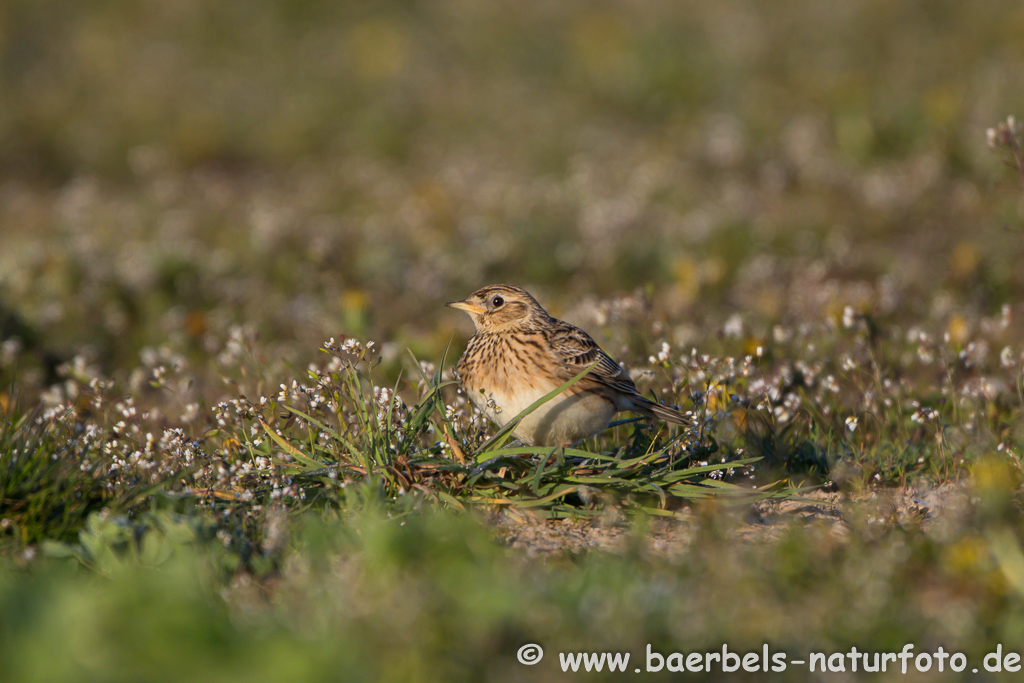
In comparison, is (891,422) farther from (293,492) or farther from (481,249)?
(481,249)

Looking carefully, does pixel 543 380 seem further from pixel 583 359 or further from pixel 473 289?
pixel 473 289

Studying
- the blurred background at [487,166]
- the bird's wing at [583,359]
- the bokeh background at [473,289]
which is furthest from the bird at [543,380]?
the blurred background at [487,166]

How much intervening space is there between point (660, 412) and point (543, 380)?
59 cm

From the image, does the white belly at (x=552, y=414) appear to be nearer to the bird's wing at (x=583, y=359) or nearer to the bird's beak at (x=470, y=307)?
the bird's wing at (x=583, y=359)

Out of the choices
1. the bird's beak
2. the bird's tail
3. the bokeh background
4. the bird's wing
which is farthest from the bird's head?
the bird's tail

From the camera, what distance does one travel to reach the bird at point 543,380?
4.51 metres

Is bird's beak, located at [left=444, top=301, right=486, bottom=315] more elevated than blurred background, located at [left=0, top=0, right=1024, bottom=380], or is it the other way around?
blurred background, located at [left=0, top=0, right=1024, bottom=380]

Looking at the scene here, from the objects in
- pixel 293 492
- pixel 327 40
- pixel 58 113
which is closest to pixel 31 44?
pixel 58 113

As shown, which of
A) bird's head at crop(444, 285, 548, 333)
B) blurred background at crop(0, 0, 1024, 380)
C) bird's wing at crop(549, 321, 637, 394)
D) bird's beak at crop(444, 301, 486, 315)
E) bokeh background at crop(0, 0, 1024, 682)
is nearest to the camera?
bokeh background at crop(0, 0, 1024, 682)

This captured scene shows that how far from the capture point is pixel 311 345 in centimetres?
738

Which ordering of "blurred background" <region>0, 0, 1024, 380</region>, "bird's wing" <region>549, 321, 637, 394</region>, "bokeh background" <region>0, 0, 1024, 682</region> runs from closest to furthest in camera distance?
"bokeh background" <region>0, 0, 1024, 682</region>, "bird's wing" <region>549, 321, 637, 394</region>, "blurred background" <region>0, 0, 1024, 380</region>

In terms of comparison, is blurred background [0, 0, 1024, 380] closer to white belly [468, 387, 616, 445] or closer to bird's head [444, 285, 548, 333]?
bird's head [444, 285, 548, 333]

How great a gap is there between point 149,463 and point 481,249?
556 centimetres

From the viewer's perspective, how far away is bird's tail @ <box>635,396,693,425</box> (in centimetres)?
457
